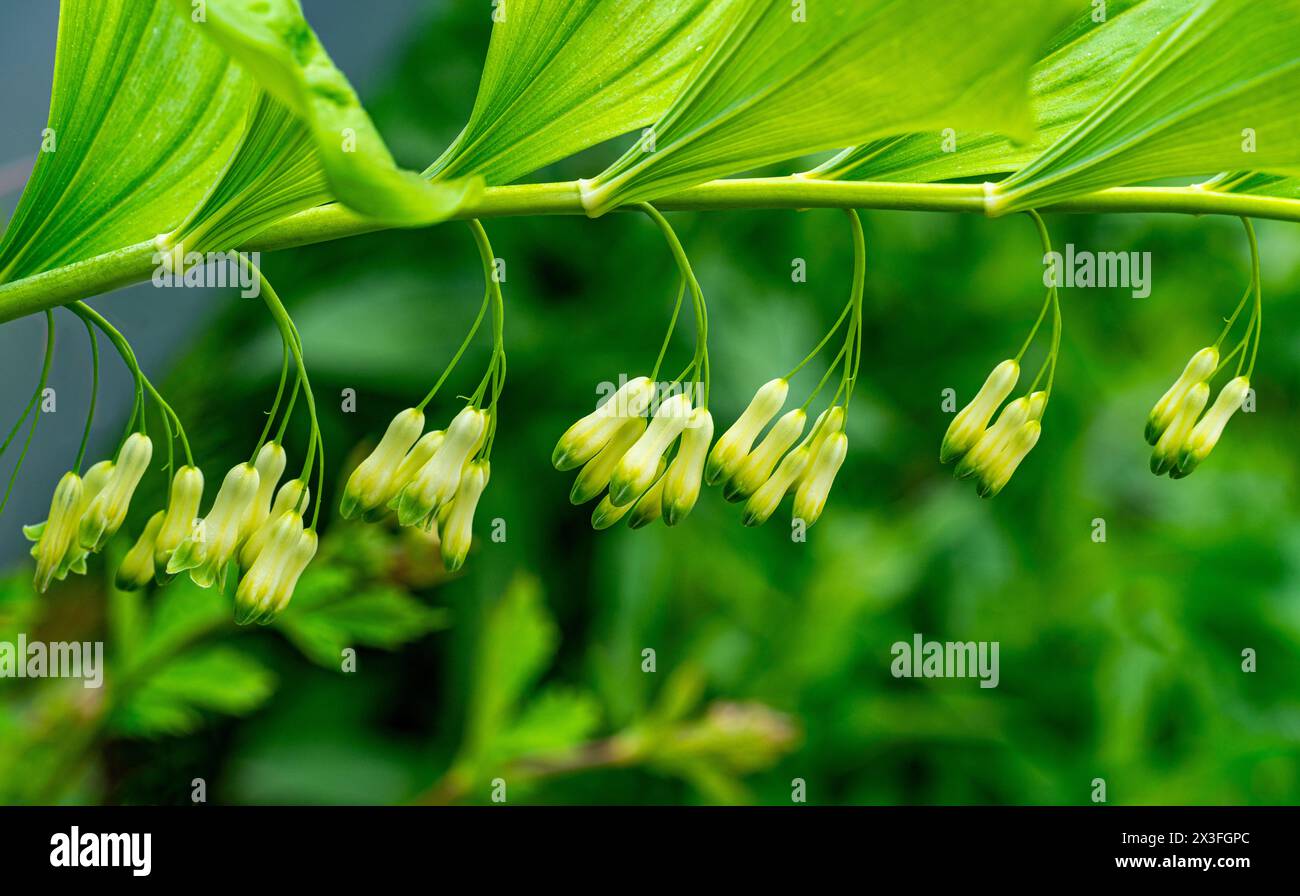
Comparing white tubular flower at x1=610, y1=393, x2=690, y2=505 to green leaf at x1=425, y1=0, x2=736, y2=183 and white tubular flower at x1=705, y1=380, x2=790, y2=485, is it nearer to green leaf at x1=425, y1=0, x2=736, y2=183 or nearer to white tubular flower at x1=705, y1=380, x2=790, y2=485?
white tubular flower at x1=705, y1=380, x2=790, y2=485

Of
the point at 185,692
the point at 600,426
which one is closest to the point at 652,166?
the point at 600,426

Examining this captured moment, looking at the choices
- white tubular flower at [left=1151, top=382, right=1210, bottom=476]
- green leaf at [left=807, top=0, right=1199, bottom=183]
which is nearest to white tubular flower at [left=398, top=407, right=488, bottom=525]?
green leaf at [left=807, top=0, right=1199, bottom=183]

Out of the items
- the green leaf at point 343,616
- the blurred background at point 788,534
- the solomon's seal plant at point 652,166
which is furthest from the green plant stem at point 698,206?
the blurred background at point 788,534

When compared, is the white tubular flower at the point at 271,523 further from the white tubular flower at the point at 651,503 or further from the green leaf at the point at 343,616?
the green leaf at the point at 343,616

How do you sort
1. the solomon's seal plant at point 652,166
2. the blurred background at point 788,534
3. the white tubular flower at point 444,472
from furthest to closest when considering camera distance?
1. the blurred background at point 788,534
2. the white tubular flower at point 444,472
3. the solomon's seal plant at point 652,166
